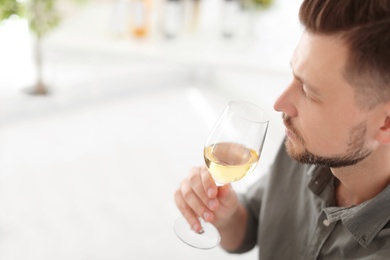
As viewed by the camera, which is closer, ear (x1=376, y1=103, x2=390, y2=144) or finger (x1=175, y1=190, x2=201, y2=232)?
ear (x1=376, y1=103, x2=390, y2=144)

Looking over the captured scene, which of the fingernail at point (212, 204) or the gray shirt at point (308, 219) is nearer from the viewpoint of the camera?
the gray shirt at point (308, 219)

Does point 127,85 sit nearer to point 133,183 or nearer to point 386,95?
point 133,183

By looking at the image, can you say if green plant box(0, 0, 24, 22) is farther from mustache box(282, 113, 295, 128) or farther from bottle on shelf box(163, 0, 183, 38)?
mustache box(282, 113, 295, 128)

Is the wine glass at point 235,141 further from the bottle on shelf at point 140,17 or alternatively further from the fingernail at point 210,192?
the bottle on shelf at point 140,17

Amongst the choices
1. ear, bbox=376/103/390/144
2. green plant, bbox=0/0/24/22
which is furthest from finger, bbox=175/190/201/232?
green plant, bbox=0/0/24/22

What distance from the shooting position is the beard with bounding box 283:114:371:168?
2.69 feet

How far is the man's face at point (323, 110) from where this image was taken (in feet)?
2.56

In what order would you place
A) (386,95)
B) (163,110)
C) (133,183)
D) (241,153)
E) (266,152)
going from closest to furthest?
(386,95) < (241,153) < (133,183) < (266,152) < (163,110)

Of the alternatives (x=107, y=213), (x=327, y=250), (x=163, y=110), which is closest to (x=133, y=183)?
(x=107, y=213)

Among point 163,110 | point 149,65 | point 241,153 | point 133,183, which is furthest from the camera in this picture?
point 149,65

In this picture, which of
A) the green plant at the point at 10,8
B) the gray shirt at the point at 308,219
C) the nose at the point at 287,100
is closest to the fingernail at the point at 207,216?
the gray shirt at the point at 308,219

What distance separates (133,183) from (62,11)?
32.4 inches

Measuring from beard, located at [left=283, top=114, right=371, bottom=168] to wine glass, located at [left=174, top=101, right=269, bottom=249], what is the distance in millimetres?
49

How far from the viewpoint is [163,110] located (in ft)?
5.70
